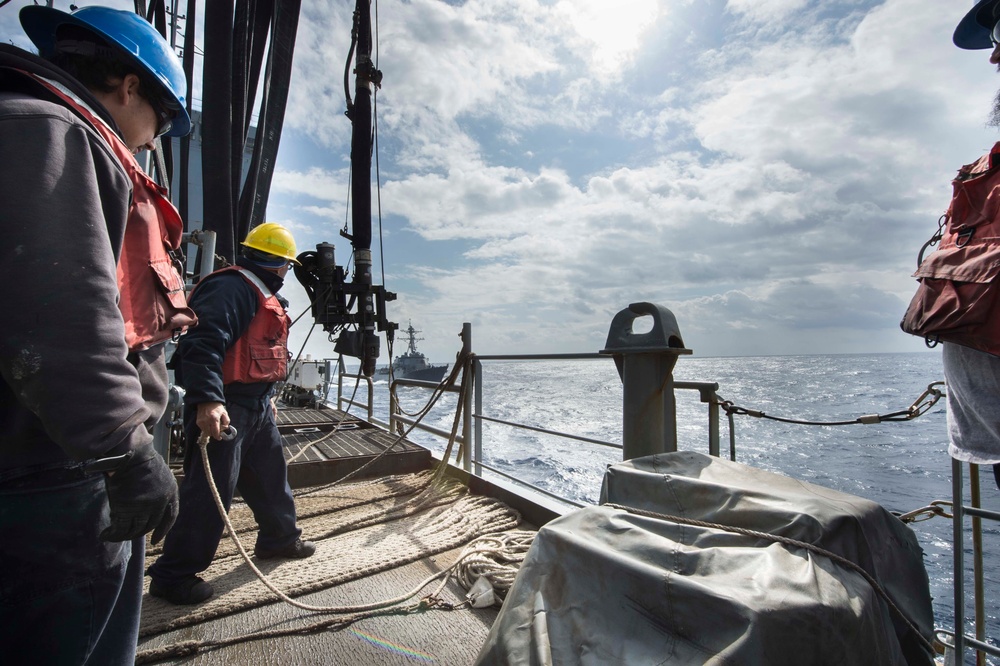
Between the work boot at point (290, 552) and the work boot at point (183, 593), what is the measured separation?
1.50ft

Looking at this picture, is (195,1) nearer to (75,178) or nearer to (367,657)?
(75,178)

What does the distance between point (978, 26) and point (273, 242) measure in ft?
10.3

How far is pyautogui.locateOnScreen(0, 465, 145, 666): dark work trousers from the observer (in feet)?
2.97

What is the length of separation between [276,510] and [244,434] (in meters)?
0.49

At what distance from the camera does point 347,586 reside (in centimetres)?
234

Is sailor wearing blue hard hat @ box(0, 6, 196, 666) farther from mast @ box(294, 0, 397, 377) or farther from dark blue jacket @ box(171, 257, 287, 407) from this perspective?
mast @ box(294, 0, 397, 377)

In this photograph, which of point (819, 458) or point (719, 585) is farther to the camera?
point (819, 458)

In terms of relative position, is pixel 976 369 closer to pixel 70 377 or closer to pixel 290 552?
pixel 70 377

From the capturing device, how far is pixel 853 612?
0.87 m

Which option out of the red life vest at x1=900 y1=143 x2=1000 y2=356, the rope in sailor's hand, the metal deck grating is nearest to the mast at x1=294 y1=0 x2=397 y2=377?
the metal deck grating

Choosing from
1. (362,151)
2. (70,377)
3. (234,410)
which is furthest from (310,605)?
(362,151)

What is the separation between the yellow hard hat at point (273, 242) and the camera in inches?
105

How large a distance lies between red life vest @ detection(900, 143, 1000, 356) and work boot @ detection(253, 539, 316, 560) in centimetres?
292

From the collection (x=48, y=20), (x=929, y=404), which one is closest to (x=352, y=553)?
(x=48, y=20)
